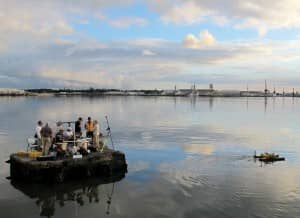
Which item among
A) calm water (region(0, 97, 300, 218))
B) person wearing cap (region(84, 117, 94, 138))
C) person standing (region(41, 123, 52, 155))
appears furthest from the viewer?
person wearing cap (region(84, 117, 94, 138))

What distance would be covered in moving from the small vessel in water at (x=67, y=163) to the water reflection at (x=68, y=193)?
1.65 ft

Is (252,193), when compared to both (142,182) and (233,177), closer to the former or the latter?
(233,177)

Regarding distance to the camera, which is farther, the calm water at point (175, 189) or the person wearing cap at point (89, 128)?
the person wearing cap at point (89, 128)

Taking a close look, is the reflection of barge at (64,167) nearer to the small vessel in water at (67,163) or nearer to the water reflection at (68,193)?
the small vessel in water at (67,163)

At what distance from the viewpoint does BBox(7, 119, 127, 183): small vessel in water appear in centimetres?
2055

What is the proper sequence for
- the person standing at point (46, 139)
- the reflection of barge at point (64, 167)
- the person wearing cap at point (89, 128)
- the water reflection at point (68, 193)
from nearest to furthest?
the water reflection at point (68, 193) < the reflection of barge at point (64, 167) < the person standing at point (46, 139) < the person wearing cap at point (89, 128)

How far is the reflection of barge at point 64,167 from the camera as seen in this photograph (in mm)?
20500

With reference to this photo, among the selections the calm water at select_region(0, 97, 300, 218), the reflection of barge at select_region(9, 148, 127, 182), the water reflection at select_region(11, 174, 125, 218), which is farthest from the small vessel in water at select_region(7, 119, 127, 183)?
the calm water at select_region(0, 97, 300, 218)

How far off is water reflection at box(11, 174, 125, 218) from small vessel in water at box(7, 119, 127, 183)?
1.65 ft

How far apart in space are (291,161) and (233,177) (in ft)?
25.1

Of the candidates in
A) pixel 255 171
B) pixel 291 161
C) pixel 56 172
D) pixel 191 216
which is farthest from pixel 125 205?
pixel 291 161

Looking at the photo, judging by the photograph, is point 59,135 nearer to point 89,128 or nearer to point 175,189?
point 89,128

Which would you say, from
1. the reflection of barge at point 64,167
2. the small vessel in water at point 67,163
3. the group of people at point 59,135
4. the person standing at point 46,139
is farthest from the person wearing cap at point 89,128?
the person standing at point 46,139

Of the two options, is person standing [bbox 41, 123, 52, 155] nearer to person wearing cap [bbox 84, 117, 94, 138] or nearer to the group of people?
the group of people
